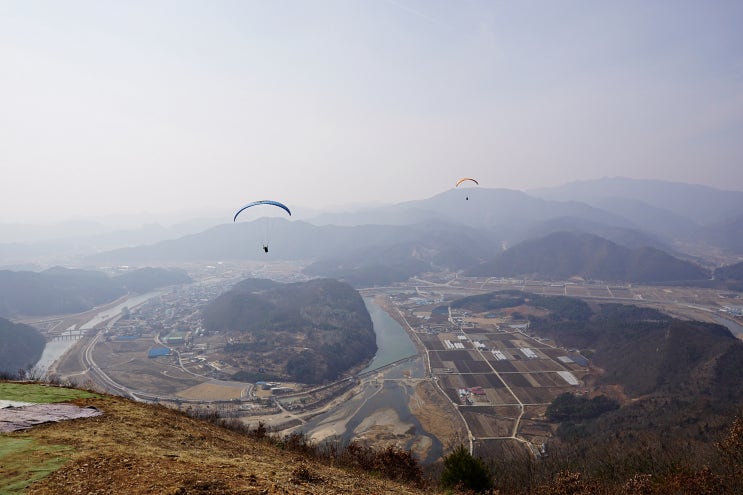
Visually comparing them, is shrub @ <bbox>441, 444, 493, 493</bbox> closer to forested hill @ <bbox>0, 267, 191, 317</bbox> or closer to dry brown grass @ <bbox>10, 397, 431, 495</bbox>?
dry brown grass @ <bbox>10, 397, 431, 495</bbox>

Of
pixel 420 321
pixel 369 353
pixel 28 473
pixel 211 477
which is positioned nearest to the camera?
pixel 28 473

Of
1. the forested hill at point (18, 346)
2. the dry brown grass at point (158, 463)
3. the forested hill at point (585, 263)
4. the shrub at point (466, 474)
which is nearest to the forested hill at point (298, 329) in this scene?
the forested hill at point (18, 346)

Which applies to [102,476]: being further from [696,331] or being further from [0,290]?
[0,290]

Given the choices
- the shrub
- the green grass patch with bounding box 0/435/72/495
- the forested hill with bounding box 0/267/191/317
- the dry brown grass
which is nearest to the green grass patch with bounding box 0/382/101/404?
the dry brown grass

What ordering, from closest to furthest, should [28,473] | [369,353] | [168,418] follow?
[28,473] → [168,418] → [369,353]

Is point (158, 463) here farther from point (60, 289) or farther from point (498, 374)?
point (60, 289)

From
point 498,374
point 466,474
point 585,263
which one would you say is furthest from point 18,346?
point 585,263

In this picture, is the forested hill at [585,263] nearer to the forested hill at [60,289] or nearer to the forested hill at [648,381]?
the forested hill at [648,381]

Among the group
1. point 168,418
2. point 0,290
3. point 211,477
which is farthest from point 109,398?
point 0,290
